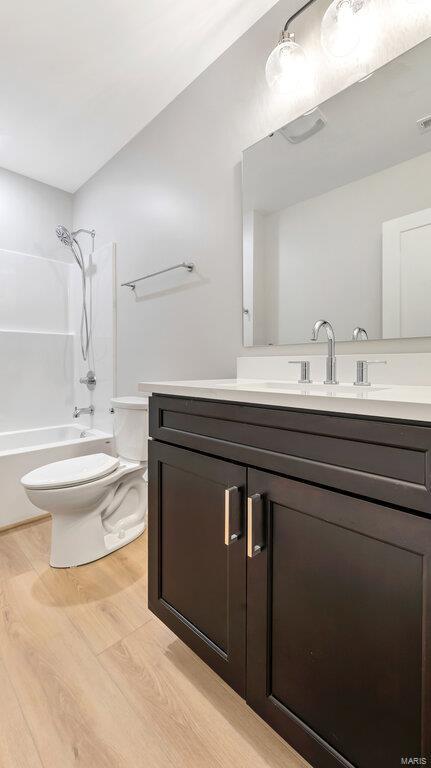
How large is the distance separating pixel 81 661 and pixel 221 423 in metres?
0.95

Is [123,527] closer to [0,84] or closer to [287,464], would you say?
[287,464]

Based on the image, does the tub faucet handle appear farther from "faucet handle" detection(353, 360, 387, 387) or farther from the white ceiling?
"faucet handle" detection(353, 360, 387, 387)

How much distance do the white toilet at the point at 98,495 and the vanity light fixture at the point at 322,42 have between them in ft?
5.04

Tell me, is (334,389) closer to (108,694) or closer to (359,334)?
(359,334)

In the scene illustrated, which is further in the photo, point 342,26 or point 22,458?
point 22,458

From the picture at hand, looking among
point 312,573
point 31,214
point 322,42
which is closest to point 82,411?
point 31,214

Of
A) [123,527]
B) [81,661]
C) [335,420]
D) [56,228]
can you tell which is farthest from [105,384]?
[335,420]

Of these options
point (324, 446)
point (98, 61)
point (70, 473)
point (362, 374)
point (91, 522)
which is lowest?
point (91, 522)

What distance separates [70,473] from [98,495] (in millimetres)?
169

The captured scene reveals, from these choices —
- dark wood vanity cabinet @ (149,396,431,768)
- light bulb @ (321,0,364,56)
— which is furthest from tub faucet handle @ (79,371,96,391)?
light bulb @ (321,0,364,56)

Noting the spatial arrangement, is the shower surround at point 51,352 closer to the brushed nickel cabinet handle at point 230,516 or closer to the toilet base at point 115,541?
the toilet base at point 115,541

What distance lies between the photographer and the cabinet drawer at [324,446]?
567 millimetres

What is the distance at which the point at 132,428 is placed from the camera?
1.89 metres

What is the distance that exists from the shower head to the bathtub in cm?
161
